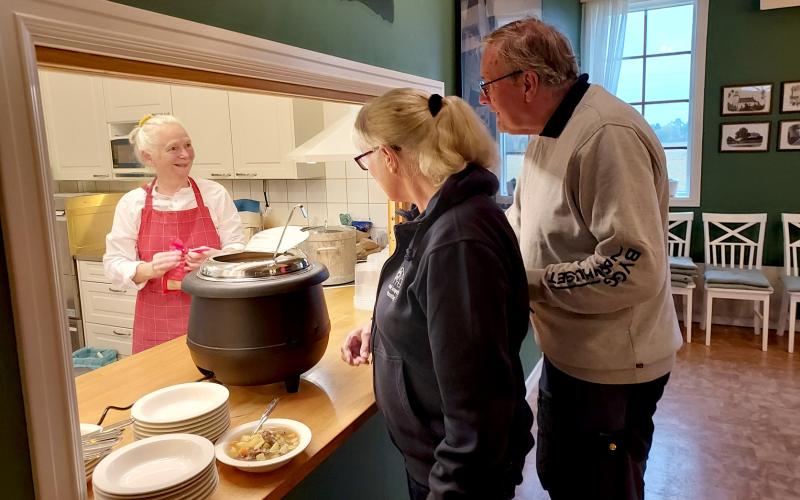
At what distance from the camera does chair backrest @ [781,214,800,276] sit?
439 cm

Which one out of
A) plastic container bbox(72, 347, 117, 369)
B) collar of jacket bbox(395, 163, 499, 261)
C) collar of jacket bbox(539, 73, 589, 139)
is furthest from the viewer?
plastic container bbox(72, 347, 117, 369)

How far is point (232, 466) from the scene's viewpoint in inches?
46.3

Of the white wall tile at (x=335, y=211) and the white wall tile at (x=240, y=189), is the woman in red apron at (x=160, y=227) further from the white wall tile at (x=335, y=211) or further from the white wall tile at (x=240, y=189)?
the white wall tile at (x=240, y=189)

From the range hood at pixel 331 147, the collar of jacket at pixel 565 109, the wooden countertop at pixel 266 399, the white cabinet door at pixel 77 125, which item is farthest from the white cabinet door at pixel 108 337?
the collar of jacket at pixel 565 109

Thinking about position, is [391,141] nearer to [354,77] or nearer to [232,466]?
[354,77]

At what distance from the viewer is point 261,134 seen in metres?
3.55

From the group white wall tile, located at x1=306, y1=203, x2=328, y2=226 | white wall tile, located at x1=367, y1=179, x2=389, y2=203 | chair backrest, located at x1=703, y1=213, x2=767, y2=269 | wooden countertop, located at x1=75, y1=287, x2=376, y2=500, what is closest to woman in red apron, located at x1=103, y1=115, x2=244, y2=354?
wooden countertop, located at x1=75, y1=287, x2=376, y2=500

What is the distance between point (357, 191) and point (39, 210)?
2769 millimetres

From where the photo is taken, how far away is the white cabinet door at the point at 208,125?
3598 mm

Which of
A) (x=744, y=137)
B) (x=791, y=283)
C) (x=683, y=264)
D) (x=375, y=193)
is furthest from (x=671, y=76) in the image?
(x=375, y=193)

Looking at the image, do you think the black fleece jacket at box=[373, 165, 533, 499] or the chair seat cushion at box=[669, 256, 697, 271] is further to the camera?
the chair seat cushion at box=[669, 256, 697, 271]

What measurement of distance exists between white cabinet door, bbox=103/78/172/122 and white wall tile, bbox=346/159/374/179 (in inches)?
48.7

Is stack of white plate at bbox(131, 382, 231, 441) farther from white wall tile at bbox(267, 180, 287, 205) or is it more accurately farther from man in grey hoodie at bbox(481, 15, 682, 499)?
white wall tile at bbox(267, 180, 287, 205)

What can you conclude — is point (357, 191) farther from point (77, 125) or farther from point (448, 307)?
point (448, 307)
